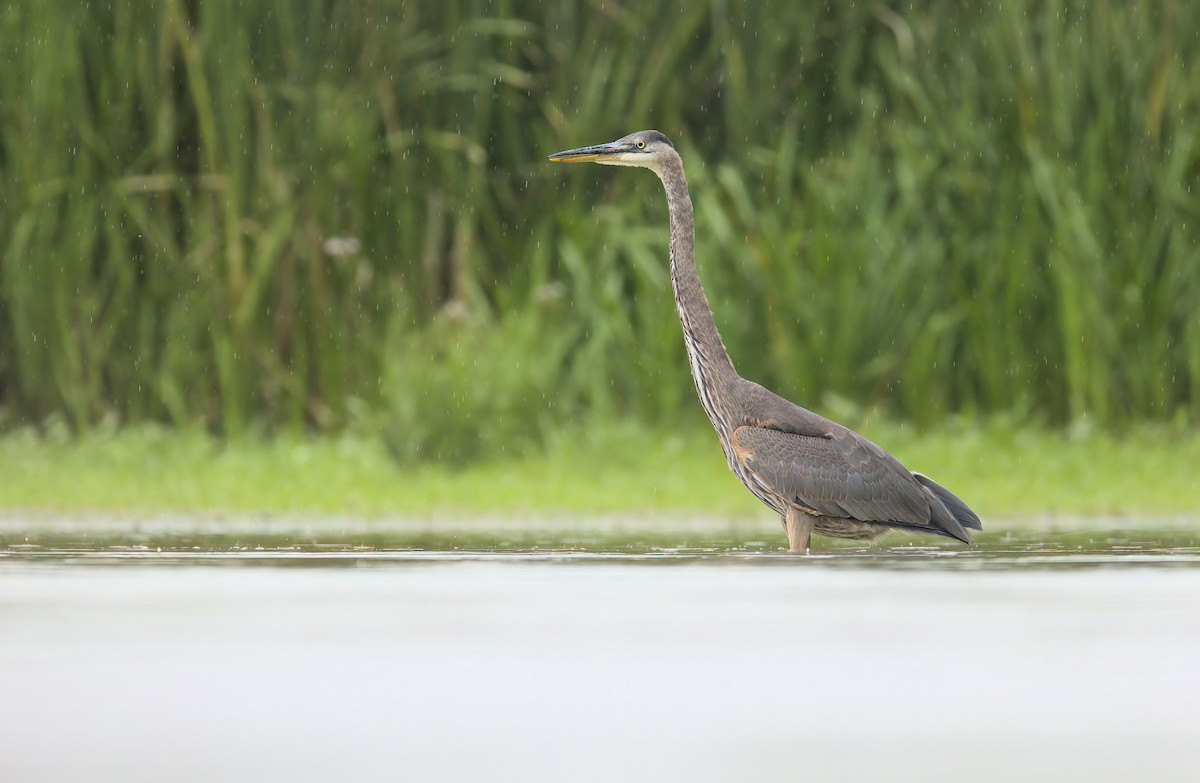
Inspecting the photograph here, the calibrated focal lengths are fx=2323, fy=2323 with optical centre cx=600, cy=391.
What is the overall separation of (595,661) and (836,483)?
253cm

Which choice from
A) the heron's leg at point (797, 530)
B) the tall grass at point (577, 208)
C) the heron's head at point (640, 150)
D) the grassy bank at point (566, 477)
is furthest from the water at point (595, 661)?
the tall grass at point (577, 208)

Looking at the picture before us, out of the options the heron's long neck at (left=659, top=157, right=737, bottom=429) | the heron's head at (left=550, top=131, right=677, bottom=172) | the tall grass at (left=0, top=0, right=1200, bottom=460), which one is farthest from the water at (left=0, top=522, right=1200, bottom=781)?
the tall grass at (left=0, top=0, right=1200, bottom=460)

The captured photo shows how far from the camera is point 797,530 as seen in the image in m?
8.27

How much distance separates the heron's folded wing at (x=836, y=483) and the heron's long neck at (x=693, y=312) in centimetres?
41

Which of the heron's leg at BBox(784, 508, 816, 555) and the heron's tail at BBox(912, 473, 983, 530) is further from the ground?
the heron's tail at BBox(912, 473, 983, 530)

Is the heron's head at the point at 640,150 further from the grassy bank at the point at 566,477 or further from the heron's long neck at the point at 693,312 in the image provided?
the grassy bank at the point at 566,477

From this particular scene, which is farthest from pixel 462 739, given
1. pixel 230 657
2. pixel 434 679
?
pixel 230 657

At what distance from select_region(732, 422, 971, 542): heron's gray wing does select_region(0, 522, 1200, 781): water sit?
0.18 meters

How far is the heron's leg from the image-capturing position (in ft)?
27.1

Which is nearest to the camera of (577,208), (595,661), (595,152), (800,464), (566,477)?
(595,661)

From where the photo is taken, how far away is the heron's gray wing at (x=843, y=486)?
8.12 metres

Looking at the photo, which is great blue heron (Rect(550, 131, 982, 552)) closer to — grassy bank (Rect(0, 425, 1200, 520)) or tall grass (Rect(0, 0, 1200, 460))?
grassy bank (Rect(0, 425, 1200, 520))

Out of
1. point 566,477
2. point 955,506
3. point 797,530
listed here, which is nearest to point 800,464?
point 797,530

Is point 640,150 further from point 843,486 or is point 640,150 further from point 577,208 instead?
point 577,208
